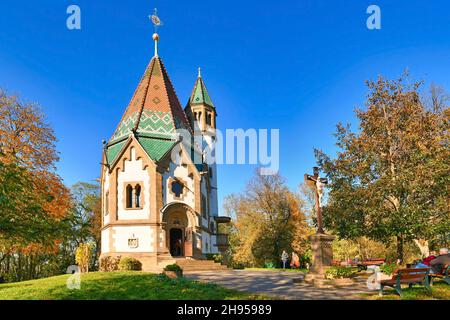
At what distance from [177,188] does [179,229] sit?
3222mm

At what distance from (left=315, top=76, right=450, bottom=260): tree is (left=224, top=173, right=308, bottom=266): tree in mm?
13878

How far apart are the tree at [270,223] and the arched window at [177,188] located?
12.7 meters

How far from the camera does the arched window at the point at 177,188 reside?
95.0ft

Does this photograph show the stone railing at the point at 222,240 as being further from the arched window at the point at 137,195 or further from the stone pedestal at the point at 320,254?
the stone pedestal at the point at 320,254

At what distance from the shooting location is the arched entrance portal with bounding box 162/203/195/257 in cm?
2803

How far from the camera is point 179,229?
95.7ft

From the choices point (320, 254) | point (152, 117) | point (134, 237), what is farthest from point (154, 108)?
point (320, 254)

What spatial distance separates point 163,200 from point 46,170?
8.57m

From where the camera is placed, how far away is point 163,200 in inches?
1097

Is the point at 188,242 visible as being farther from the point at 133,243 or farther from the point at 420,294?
the point at 420,294

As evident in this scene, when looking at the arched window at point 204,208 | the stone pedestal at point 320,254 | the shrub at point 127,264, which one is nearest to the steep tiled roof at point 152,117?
the arched window at point 204,208

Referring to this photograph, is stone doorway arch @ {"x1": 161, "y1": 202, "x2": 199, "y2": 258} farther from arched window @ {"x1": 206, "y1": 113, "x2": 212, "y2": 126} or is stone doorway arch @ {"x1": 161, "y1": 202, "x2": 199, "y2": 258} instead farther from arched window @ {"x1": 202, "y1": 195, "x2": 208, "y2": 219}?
arched window @ {"x1": 206, "y1": 113, "x2": 212, "y2": 126}
